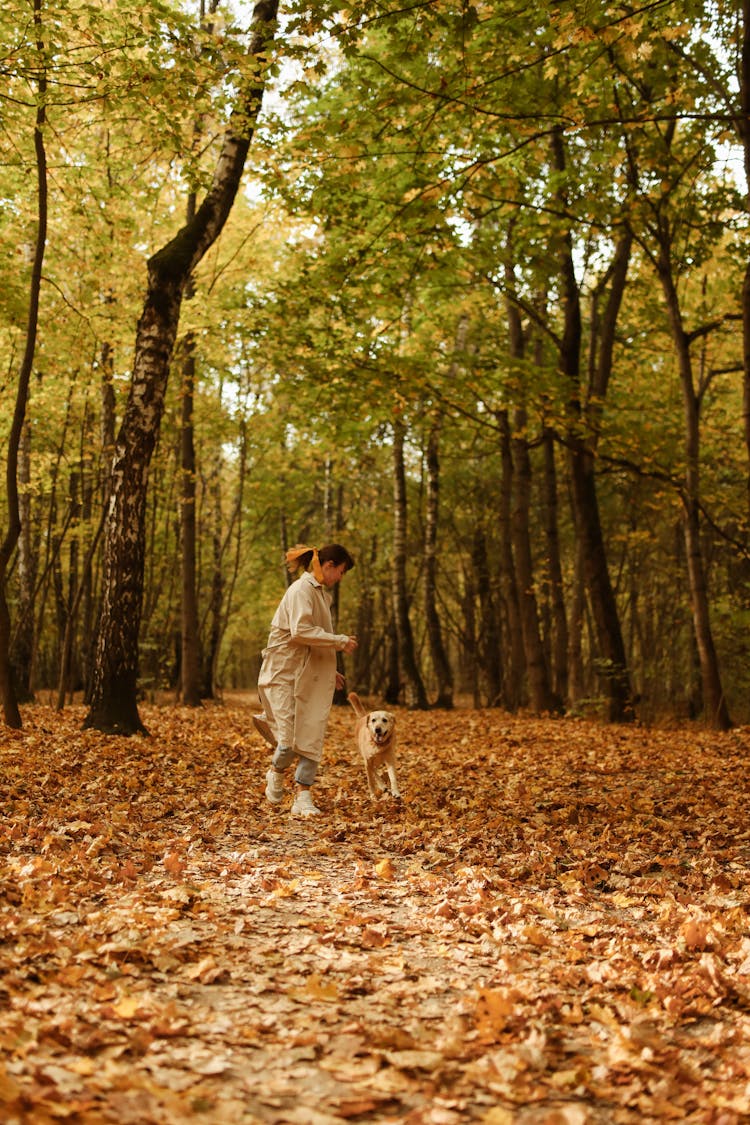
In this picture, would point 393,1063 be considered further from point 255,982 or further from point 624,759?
point 624,759

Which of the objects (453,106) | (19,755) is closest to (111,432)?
(19,755)

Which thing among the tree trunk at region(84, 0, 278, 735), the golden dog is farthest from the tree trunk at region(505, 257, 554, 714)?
the golden dog

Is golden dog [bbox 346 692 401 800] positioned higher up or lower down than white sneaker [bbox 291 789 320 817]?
higher up

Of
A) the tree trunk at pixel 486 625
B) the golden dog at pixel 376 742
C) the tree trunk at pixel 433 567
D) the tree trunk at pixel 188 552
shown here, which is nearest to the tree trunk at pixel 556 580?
the tree trunk at pixel 433 567

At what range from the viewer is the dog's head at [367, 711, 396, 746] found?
7.94 meters

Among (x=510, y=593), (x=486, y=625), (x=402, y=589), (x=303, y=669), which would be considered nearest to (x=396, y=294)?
(x=303, y=669)

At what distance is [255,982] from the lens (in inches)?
149

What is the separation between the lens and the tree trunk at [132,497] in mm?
11047

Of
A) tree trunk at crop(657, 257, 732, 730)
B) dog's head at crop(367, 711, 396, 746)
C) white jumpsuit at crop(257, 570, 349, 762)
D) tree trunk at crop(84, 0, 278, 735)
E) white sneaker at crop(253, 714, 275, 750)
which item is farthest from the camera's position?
tree trunk at crop(657, 257, 732, 730)

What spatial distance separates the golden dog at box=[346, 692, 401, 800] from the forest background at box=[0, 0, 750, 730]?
420 centimetres

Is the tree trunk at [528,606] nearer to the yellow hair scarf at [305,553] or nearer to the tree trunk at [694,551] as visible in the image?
the tree trunk at [694,551]

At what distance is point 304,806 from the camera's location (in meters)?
7.57

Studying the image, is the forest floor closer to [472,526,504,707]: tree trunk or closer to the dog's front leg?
the dog's front leg

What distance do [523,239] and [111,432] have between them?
362 inches
